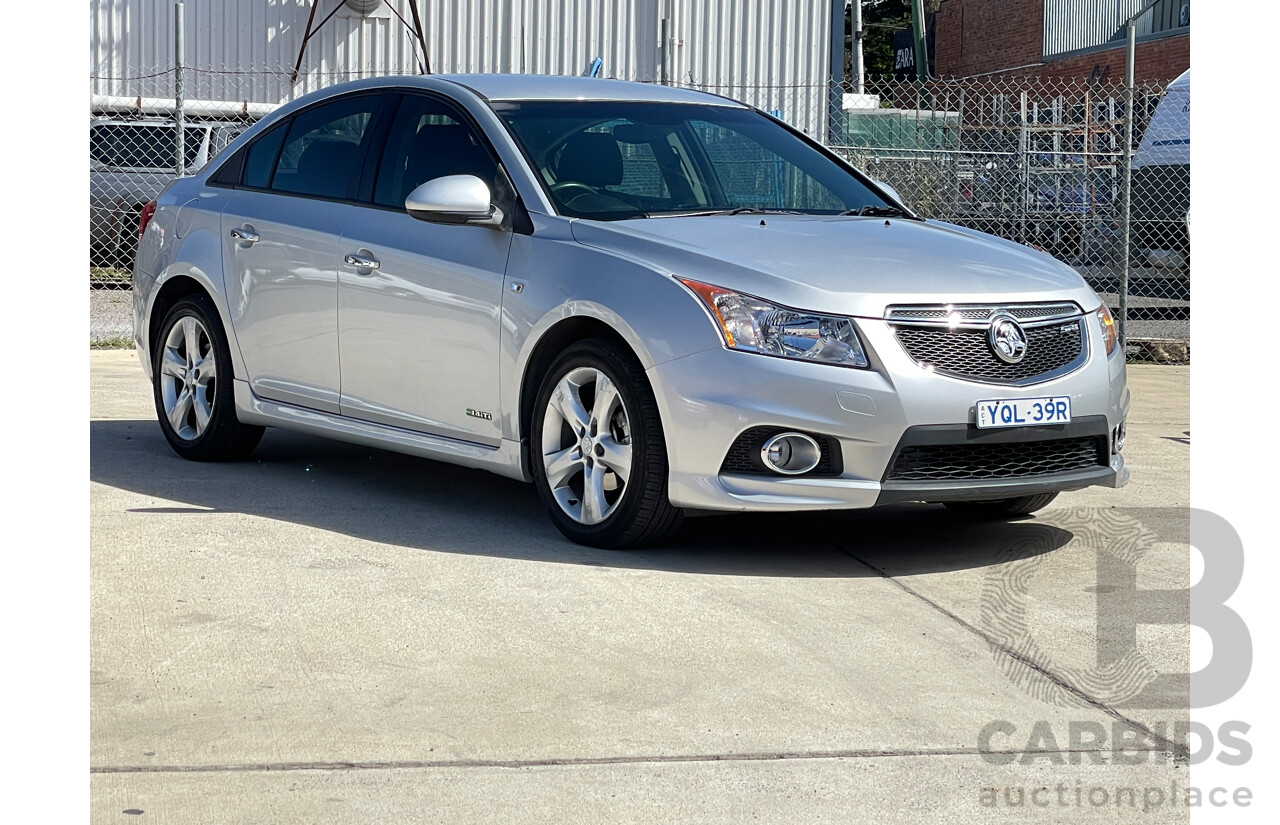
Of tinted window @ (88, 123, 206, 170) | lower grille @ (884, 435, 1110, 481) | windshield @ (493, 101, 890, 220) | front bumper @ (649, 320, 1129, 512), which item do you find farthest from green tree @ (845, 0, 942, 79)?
front bumper @ (649, 320, 1129, 512)

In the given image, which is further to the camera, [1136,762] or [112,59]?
[112,59]

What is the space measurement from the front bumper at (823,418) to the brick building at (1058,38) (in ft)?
77.8

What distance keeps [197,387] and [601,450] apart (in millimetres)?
2511

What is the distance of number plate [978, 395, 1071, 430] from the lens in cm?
521

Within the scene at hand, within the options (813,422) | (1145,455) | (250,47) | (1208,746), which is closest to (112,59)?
(250,47)

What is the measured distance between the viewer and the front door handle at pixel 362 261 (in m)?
6.27

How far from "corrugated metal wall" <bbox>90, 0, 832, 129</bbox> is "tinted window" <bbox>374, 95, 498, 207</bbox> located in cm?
1343

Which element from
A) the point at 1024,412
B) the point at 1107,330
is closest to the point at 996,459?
the point at 1024,412

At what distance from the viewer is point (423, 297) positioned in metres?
6.07

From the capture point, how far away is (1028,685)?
4191 millimetres

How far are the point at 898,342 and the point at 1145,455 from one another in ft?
10.8

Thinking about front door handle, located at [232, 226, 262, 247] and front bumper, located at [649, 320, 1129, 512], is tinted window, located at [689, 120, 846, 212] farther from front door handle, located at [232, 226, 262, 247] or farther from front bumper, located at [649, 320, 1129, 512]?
front door handle, located at [232, 226, 262, 247]

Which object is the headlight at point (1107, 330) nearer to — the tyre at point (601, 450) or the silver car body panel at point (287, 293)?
the tyre at point (601, 450)

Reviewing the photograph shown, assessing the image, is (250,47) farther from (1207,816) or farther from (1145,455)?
(1207,816)
